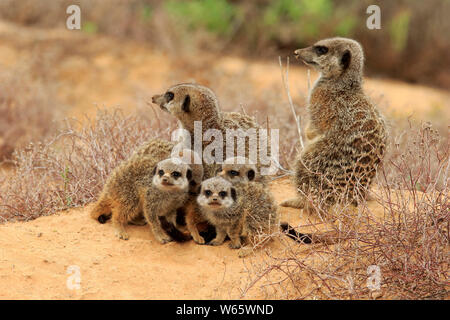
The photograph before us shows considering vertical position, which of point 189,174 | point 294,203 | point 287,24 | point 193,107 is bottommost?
point 294,203

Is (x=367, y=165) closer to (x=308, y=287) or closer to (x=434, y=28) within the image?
(x=308, y=287)

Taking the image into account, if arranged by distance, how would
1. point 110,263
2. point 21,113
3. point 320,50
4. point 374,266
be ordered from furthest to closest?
point 21,113 → point 320,50 → point 110,263 → point 374,266

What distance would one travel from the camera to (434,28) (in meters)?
12.8

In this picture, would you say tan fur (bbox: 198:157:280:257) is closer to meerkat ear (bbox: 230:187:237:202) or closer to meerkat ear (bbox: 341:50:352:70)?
meerkat ear (bbox: 230:187:237:202)

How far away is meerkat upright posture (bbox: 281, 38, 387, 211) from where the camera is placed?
433 cm

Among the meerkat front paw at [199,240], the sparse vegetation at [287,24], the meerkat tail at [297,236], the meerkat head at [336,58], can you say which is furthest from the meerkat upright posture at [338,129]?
the sparse vegetation at [287,24]

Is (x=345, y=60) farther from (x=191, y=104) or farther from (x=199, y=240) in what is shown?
(x=199, y=240)

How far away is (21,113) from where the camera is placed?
805 cm

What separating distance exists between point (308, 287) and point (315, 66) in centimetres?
194

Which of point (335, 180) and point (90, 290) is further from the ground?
point (335, 180)

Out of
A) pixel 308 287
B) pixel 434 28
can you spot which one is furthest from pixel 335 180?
pixel 434 28

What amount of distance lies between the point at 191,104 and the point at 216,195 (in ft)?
2.97

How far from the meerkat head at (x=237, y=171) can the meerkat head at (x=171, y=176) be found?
0.92ft

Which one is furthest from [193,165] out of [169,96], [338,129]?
[338,129]
